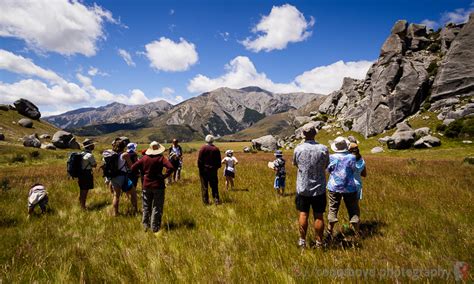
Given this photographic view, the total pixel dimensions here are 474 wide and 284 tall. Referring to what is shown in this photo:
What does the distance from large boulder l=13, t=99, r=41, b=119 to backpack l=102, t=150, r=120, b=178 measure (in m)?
75.4

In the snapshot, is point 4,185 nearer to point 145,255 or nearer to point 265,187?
point 145,255

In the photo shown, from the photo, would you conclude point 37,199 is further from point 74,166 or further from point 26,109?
point 26,109

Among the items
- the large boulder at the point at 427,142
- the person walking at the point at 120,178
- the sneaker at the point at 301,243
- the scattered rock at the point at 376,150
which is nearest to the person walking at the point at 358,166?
the sneaker at the point at 301,243

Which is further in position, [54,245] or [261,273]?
[54,245]

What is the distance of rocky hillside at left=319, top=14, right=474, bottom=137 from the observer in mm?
36938

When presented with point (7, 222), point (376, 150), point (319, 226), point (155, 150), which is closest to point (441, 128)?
point (376, 150)

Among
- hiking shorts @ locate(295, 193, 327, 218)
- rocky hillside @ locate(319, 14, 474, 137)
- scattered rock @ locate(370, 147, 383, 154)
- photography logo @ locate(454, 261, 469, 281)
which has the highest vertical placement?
rocky hillside @ locate(319, 14, 474, 137)

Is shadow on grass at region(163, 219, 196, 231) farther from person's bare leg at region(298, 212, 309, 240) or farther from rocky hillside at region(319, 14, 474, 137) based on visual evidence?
rocky hillside at region(319, 14, 474, 137)

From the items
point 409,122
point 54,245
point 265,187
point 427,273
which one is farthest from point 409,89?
point 54,245

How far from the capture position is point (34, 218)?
7379 mm

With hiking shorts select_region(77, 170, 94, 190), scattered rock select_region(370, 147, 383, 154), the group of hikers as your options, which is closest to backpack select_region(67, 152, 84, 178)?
the group of hikers

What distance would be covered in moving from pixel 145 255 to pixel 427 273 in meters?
4.32

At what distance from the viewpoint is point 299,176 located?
16.9ft

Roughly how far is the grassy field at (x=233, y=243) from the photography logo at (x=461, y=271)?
3.2 inches
